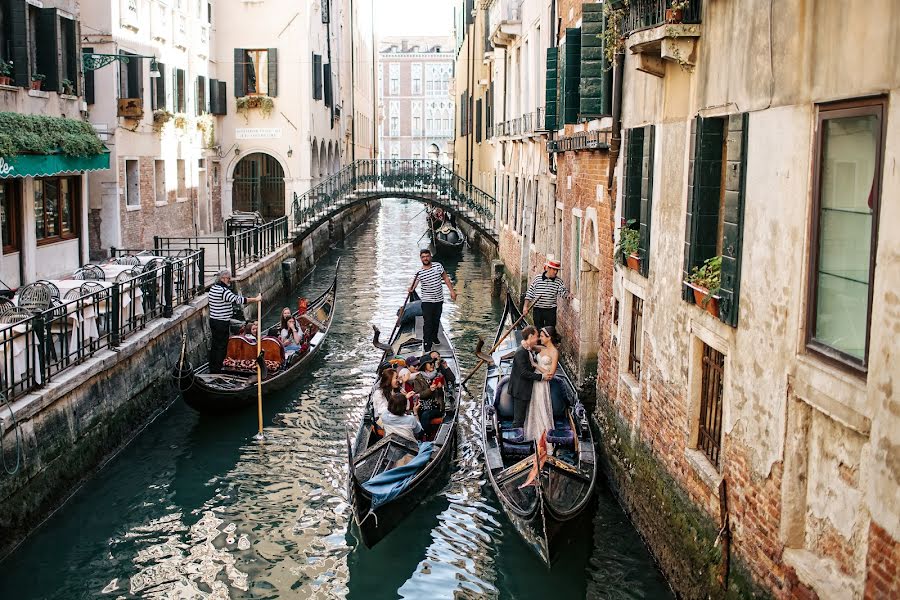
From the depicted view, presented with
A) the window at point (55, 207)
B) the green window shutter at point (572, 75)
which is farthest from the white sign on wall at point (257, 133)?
the green window shutter at point (572, 75)

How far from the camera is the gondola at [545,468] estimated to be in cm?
734

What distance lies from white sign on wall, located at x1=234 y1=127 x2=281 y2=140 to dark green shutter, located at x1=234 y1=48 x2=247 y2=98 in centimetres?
88

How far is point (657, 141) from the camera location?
26.3 feet

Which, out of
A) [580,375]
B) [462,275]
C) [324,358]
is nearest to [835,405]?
[580,375]

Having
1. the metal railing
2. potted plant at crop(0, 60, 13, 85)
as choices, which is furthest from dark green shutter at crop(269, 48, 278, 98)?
potted plant at crop(0, 60, 13, 85)

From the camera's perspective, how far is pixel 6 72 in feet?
→ 42.3

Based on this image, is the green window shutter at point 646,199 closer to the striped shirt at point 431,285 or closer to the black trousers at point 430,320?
the striped shirt at point 431,285

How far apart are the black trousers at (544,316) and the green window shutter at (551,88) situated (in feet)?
8.03

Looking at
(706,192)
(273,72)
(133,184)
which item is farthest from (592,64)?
(273,72)

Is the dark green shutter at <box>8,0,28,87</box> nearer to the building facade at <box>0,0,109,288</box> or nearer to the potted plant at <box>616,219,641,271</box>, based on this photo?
the building facade at <box>0,0,109,288</box>

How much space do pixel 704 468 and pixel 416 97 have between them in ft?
221

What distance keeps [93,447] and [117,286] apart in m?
1.77

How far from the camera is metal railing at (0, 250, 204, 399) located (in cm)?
841

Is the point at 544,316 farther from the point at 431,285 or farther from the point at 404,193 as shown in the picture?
the point at 404,193
